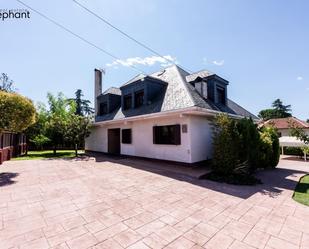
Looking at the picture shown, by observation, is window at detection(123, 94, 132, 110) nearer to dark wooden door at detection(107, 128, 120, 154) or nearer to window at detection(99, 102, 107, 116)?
dark wooden door at detection(107, 128, 120, 154)

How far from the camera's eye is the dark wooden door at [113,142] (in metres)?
14.7

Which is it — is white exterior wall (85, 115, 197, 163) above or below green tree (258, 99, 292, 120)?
below

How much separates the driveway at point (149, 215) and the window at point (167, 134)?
2.97 m

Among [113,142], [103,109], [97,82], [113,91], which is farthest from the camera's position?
[97,82]

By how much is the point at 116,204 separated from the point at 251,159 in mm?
5857

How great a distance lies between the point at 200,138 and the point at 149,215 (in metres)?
6.01

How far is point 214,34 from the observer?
361 inches

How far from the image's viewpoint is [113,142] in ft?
49.0

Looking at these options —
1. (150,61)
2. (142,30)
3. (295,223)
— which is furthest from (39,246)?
(150,61)

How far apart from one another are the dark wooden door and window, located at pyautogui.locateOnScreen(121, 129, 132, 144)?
206 centimetres

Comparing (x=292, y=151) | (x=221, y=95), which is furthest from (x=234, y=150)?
(x=292, y=151)

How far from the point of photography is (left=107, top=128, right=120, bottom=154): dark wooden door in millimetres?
14691

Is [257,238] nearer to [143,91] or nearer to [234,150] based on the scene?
[234,150]

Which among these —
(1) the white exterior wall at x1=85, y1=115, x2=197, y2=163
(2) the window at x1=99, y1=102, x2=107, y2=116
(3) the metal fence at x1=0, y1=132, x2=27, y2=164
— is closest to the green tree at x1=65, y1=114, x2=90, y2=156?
(2) the window at x1=99, y1=102, x2=107, y2=116
